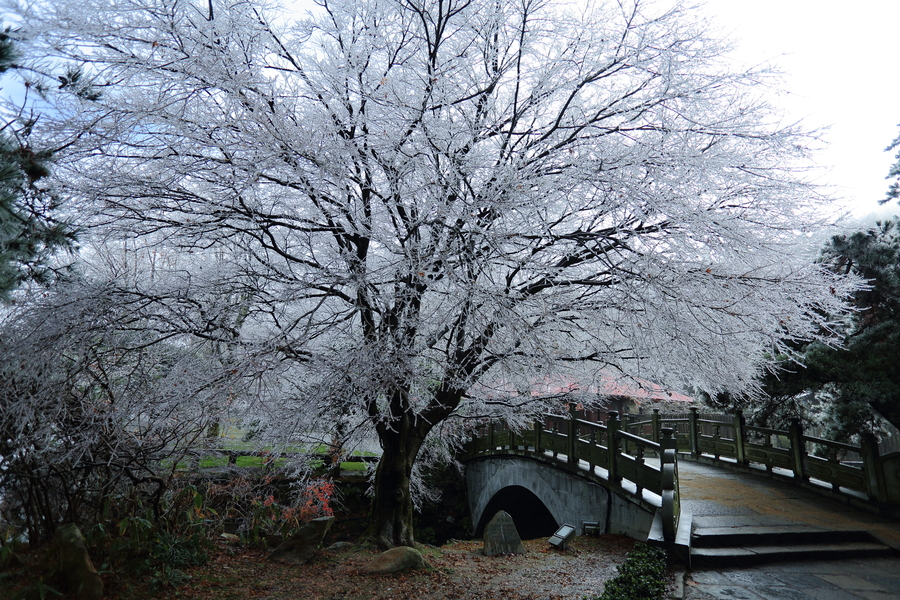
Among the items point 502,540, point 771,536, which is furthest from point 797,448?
point 502,540

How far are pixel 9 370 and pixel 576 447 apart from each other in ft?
34.7

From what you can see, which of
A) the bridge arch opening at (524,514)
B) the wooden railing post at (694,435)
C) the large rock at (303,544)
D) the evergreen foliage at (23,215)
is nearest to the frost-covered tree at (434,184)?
the evergreen foliage at (23,215)

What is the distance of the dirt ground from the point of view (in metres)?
5.68

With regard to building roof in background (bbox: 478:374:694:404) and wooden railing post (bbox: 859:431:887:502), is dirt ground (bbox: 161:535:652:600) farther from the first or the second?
wooden railing post (bbox: 859:431:887:502)

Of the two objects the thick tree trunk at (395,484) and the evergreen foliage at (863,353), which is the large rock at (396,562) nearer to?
the thick tree trunk at (395,484)

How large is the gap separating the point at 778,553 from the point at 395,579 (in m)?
4.84

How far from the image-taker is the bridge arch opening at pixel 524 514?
18.2m

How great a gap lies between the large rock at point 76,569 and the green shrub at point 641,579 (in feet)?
→ 15.7

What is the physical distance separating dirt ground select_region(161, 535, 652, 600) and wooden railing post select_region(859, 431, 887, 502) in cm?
438

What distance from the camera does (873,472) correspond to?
8617 mm

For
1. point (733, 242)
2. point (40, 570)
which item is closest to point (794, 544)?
point (733, 242)

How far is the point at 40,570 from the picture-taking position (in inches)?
198

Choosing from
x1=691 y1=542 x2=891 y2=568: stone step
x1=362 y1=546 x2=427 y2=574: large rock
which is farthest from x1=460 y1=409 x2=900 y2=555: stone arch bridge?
x1=362 y1=546 x2=427 y2=574: large rock

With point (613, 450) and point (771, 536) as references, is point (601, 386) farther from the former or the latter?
point (771, 536)
